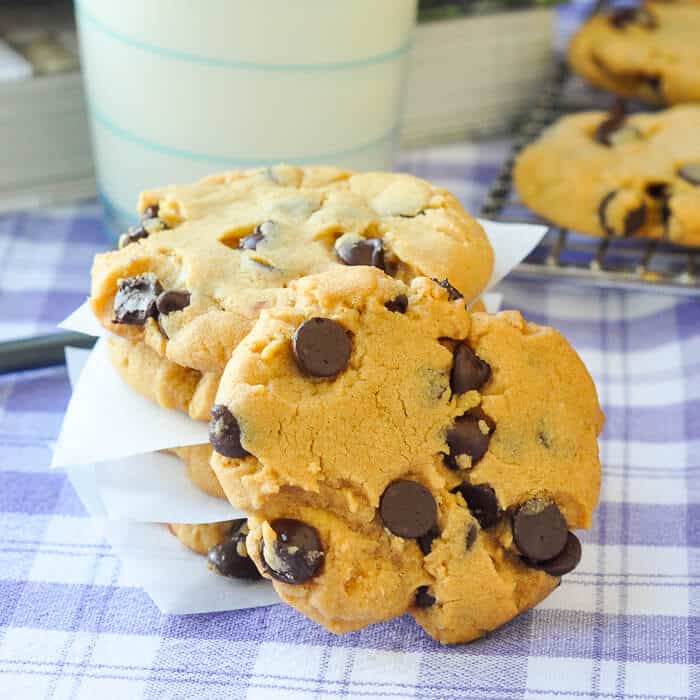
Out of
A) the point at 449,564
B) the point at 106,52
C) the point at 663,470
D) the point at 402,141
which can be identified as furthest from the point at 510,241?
the point at 402,141

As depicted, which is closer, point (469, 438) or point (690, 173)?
point (469, 438)

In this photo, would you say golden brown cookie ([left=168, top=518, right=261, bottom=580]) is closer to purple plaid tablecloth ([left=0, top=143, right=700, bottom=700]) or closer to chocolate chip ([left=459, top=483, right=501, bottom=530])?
purple plaid tablecloth ([left=0, top=143, right=700, bottom=700])

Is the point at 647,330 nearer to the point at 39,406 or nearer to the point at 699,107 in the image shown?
the point at 699,107

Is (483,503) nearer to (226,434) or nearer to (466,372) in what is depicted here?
(466,372)

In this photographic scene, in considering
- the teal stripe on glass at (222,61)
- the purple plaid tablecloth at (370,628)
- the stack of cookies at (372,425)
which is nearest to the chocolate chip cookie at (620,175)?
the purple plaid tablecloth at (370,628)

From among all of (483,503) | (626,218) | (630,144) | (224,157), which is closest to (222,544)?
(483,503)

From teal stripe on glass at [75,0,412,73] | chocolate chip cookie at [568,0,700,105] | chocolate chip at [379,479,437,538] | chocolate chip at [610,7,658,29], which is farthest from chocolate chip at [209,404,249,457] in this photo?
chocolate chip at [610,7,658,29]

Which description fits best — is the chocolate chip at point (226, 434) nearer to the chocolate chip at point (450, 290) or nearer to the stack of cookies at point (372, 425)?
the stack of cookies at point (372, 425)
